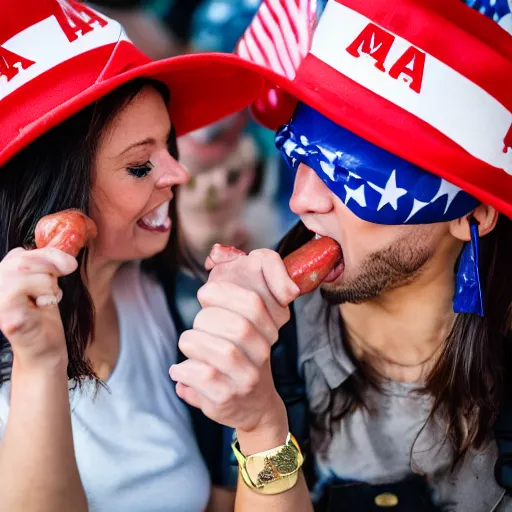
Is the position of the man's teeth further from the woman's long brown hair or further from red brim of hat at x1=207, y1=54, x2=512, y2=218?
red brim of hat at x1=207, y1=54, x2=512, y2=218

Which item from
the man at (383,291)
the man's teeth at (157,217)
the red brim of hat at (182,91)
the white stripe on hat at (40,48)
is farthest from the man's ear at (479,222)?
the white stripe on hat at (40,48)

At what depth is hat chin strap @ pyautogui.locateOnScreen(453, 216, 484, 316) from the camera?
1542 millimetres

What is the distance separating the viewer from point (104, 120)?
1479 mm

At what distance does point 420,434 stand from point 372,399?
164 mm

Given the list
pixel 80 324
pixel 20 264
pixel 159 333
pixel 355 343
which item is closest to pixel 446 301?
pixel 355 343

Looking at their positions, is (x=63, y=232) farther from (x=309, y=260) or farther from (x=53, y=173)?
(x=309, y=260)

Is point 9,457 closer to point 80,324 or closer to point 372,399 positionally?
point 80,324

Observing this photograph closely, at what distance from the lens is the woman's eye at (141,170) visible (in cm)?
155

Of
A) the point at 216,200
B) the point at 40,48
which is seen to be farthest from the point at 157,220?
the point at 40,48

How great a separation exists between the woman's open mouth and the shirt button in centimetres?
98

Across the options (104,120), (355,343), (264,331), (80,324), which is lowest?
(355,343)

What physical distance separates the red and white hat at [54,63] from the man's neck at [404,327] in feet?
2.52

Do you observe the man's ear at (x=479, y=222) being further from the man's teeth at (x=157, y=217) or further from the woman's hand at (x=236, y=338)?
the man's teeth at (x=157, y=217)

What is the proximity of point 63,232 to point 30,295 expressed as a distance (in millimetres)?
161
